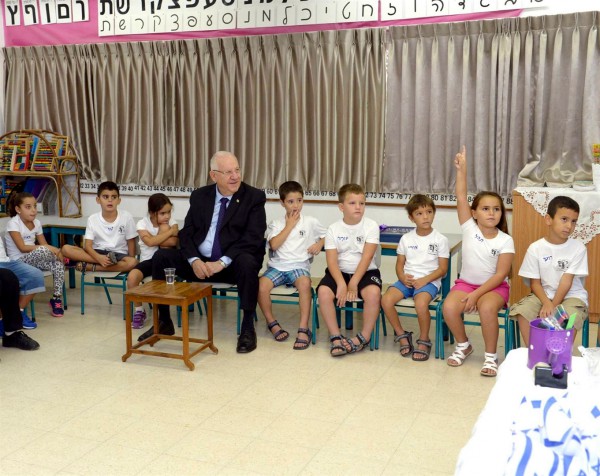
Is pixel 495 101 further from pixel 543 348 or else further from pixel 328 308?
pixel 543 348

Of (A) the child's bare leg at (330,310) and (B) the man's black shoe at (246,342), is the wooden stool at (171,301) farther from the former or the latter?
(A) the child's bare leg at (330,310)

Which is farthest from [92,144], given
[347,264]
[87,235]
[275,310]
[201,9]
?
[347,264]

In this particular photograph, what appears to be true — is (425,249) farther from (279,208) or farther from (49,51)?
(49,51)

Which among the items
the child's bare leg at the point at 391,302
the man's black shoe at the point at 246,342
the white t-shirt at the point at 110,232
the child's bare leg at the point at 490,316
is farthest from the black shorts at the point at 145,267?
the child's bare leg at the point at 490,316

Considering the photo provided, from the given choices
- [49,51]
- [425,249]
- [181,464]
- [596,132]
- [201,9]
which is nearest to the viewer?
[181,464]

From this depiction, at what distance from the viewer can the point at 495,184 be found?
573 cm

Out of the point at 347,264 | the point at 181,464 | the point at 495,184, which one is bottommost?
the point at 181,464

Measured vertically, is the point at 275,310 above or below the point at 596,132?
below

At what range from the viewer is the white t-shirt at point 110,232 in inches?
197

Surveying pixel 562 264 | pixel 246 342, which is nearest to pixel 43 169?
pixel 246 342

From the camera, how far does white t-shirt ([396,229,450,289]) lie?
407 centimetres

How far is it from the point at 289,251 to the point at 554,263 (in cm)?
159

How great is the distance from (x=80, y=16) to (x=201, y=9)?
131 centimetres

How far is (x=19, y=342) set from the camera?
4.16 m
